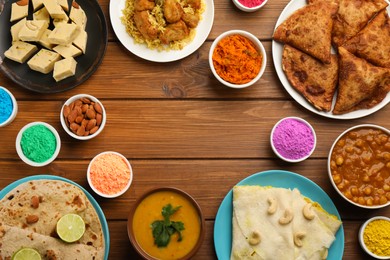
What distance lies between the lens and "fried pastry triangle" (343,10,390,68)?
2.44 m

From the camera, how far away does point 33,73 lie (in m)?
2.44

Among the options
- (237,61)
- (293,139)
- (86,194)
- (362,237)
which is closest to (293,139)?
(293,139)

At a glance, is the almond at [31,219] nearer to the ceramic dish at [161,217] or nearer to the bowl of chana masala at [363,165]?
the ceramic dish at [161,217]

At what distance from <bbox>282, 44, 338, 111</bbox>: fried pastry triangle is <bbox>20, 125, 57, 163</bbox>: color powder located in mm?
1224

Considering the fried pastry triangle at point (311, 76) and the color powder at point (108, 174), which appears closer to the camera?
the color powder at point (108, 174)

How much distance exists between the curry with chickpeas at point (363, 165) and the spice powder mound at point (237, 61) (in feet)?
1.83

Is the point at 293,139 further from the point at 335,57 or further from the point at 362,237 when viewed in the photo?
the point at 362,237

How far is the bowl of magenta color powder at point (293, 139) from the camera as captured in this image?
7.82ft

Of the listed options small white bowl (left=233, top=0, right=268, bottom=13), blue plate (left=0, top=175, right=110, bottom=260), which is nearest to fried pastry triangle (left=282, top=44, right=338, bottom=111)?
small white bowl (left=233, top=0, right=268, bottom=13)

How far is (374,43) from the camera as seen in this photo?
244 centimetres

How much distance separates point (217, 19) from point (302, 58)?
0.49m

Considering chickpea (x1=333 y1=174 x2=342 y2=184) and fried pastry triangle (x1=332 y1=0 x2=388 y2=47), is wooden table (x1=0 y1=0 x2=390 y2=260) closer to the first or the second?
chickpea (x1=333 y1=174 x2=342 y2=184)

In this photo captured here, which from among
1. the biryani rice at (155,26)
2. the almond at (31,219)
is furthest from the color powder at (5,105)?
the biryani rice at (155,26)

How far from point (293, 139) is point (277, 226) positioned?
0.43 m
